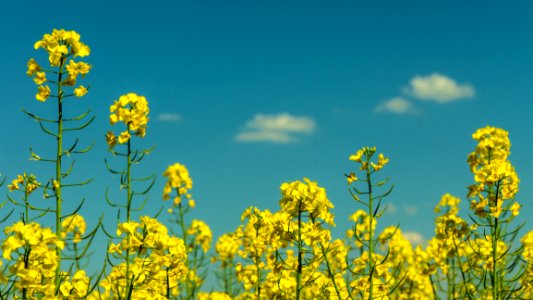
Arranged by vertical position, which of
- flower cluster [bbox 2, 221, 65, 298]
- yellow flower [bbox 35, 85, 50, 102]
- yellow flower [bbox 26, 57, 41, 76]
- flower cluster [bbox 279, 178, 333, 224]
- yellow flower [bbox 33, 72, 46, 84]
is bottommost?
flower cluster [bbox 2, 221, 65, 298]

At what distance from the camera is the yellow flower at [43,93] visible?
4.70 m

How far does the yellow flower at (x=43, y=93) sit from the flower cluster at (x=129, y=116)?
3.52 feet

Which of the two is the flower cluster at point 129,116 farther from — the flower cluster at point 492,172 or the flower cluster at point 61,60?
the flower cluster at point 492,172

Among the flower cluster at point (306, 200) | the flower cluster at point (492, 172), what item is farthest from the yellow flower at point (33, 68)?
the flower cluster at point (492, 172)

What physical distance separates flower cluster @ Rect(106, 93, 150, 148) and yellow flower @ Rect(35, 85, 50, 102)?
1.07m

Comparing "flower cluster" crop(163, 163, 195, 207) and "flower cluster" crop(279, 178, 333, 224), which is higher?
"flower cluster" crop(163, 163, 195, 207)

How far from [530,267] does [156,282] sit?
156 inches

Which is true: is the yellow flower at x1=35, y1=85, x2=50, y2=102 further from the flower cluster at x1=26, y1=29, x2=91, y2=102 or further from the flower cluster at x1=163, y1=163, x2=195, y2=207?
the flower cluster at x1=163, y1=163, x2=195, y2=207

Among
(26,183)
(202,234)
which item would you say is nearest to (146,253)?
(26,183)

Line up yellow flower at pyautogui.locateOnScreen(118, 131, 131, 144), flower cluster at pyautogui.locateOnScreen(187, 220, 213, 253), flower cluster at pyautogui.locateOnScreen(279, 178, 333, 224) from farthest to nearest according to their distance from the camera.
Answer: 1. flower cluster at pyautogui.locateOnScreen(187, 220, 213, 253)
2. yellow flower at pyautogui.locateOnScreen(118, 131, 131, 144)
3. flower cluster at pyautogui.locateOnScreen(279, 178, 333, 224)

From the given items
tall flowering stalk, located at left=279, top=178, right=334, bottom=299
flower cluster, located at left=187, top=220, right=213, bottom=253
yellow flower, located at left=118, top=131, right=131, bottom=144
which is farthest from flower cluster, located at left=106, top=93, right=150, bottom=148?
flower cluster, located at left=187, top=220, right=213, bottom=253

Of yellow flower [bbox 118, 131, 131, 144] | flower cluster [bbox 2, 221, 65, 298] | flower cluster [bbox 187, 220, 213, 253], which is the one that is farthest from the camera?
flower cluster [bbox 187, 220, 213, 253]

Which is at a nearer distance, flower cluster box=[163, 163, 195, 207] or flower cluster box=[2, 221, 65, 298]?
flower cluster box=[2, 221, 65, 298]

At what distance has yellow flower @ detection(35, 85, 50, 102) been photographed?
4.70 meters
